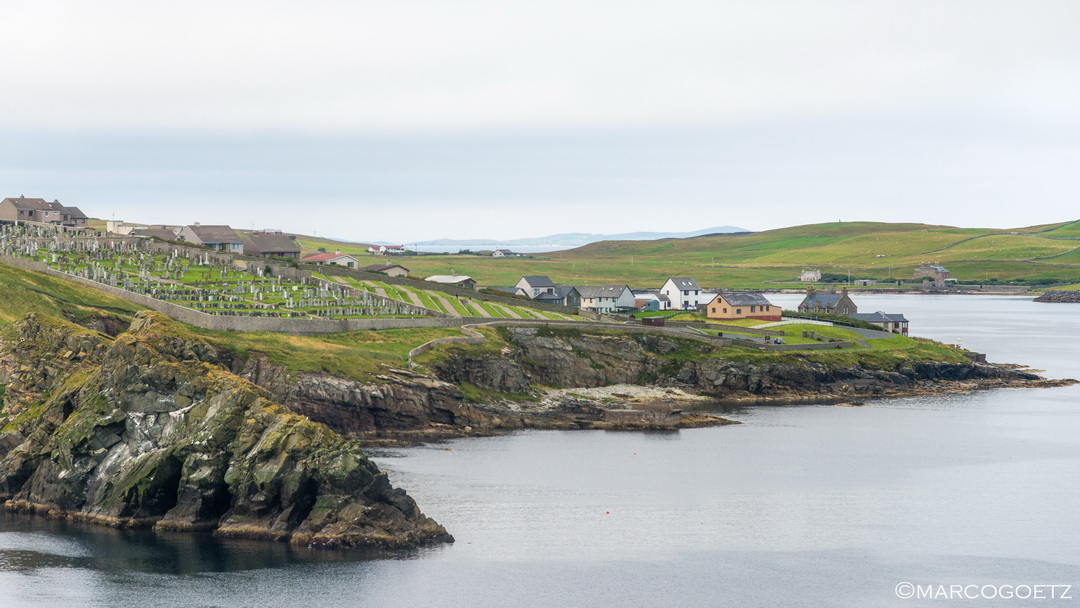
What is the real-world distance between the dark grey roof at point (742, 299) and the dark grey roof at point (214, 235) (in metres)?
78.0

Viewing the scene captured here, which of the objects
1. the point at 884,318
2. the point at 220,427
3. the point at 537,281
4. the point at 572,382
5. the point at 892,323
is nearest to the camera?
the point at 220,427

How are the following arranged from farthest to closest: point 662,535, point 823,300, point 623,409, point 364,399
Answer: point 823,300, point 623,409, point 364,399, point 662,535

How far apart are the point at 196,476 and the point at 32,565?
10.3 m

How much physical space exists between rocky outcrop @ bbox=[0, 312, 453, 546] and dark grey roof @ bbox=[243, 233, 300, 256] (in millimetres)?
104934

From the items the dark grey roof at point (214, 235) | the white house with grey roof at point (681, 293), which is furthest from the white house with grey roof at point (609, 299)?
the dark grey roof at point (214, 235)

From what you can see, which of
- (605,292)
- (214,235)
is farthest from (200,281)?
(605,292)

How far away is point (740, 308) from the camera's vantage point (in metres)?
161

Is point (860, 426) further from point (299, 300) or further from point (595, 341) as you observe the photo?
point (299, 300)

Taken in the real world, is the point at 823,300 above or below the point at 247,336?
above

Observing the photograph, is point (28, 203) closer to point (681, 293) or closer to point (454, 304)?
point (454, 304)

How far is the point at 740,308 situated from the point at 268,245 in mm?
75390

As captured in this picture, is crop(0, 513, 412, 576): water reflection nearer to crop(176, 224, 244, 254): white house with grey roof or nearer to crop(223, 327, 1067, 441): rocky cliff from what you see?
crop(223, 327, 1067, 441): rocky cliff

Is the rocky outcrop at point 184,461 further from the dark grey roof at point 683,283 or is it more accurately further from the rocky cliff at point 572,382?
the dark grey roof at point 683,283

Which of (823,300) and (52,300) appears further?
(823,300)
